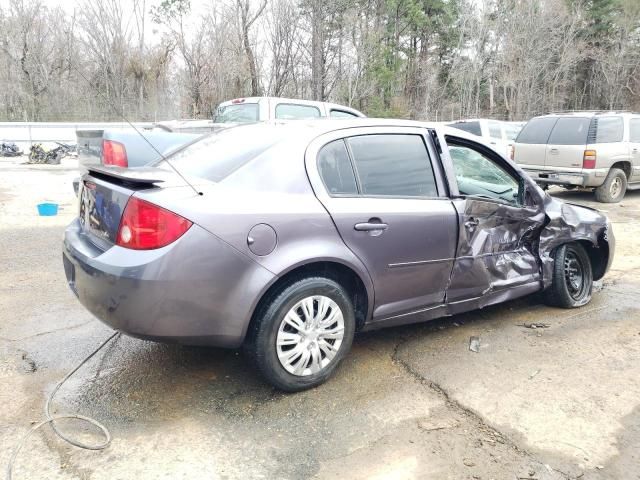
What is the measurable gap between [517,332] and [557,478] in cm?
174

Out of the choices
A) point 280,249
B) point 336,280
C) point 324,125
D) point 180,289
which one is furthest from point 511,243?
point 180,289

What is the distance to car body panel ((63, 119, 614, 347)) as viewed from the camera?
2561mm

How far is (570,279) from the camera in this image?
4.47m

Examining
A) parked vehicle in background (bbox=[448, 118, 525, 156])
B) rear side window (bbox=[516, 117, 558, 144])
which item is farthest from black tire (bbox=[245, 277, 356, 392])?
parked vehicle in background (bbox=[448, 118, 525, 156])

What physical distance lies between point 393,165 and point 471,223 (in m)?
0.75

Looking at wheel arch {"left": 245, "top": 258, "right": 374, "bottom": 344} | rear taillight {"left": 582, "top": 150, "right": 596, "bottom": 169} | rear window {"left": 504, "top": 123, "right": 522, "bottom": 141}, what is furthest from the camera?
rear window {"left": 504, "top": 123, "right": 522, "bottom": 141}

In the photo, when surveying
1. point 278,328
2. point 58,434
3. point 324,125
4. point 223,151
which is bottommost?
point 58,434

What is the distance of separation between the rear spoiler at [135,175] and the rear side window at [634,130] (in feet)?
34.4

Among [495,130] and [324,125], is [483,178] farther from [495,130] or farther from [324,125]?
[495,130]

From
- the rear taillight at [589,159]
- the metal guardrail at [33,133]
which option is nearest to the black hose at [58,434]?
the rear taillight at [589,159]

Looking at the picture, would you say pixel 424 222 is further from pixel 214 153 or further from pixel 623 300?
pixel 623 300

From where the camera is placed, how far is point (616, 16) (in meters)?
35.6

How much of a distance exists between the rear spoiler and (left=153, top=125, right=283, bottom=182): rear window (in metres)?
0.23

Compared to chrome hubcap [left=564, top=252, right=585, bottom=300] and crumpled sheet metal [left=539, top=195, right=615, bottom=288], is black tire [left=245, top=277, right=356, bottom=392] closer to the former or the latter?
crumpled sheet metal [left=539, top=195, right=615, bottom=288]
